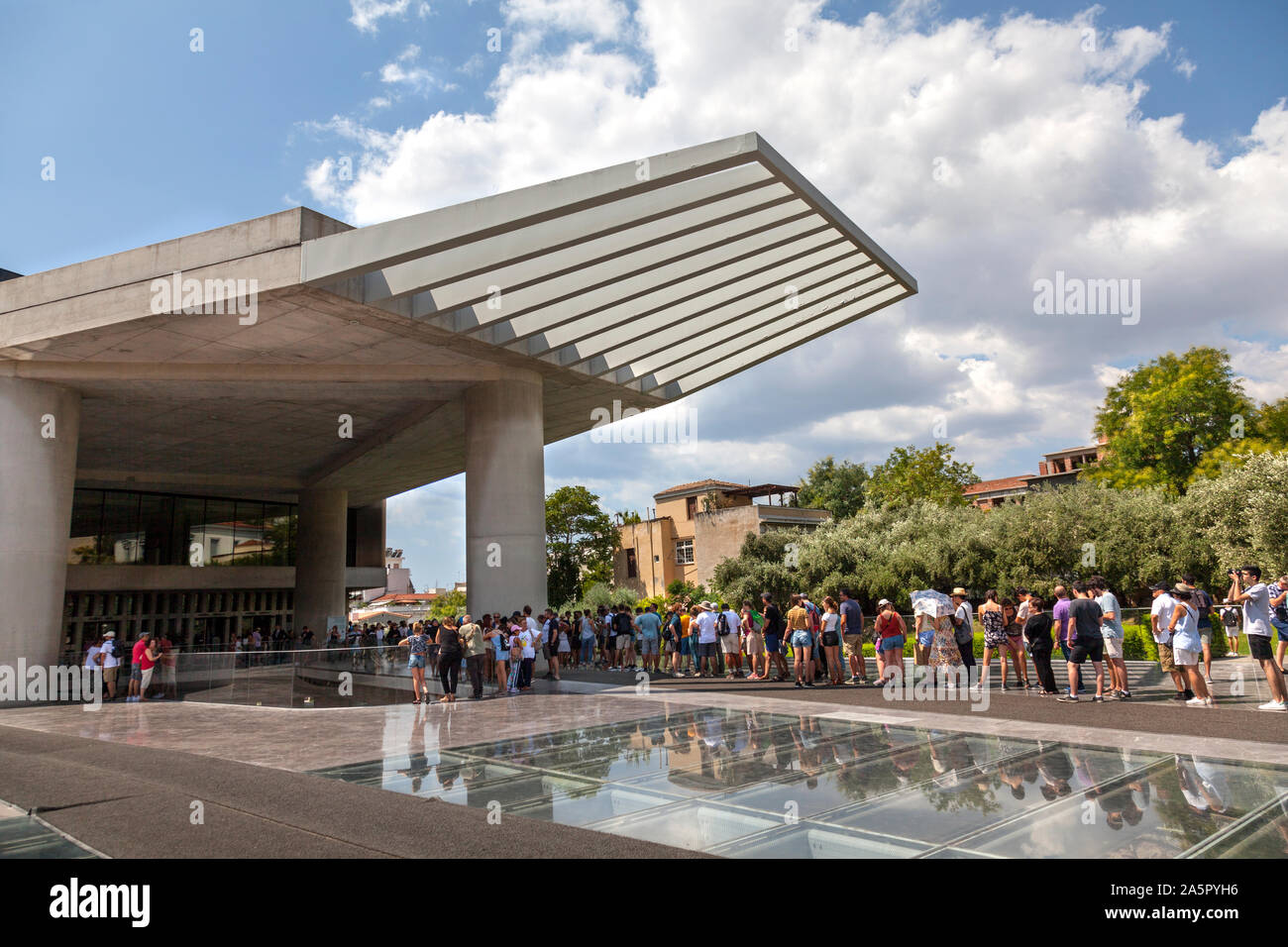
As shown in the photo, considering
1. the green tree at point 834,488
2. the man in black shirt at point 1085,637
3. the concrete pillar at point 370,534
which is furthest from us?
the green tree at point 834,488

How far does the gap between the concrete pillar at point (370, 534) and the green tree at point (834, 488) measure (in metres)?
34.0

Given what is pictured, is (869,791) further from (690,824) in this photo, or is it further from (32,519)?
(32,519)

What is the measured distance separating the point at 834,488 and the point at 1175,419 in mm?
28452

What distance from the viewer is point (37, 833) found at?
5562 mm

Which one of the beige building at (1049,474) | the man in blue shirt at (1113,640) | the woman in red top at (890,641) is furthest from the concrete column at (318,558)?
the beige building at (1049,474)

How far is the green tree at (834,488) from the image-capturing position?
2517 inches

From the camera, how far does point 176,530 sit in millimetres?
35562

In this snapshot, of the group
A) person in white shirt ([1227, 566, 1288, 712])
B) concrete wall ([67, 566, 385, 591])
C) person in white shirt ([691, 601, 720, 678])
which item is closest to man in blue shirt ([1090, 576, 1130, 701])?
person in white shirt ([1227, 566, 1288, 712])

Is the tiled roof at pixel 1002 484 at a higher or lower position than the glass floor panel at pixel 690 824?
higher

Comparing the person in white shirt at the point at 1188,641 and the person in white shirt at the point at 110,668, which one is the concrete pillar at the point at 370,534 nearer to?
the person in white shirt at the point at 110,668

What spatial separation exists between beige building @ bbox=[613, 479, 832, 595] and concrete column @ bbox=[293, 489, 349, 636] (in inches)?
1005

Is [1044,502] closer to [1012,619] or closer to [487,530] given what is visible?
[1012,619]
